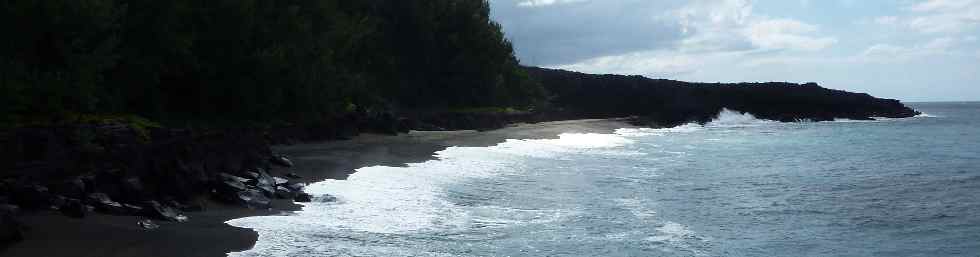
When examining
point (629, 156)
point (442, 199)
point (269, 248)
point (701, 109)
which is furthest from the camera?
point (701, 109)

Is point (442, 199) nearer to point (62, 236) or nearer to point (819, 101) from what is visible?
point (62, 236)

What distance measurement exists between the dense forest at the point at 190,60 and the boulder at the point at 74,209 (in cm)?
539

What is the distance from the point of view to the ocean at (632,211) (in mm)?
11953

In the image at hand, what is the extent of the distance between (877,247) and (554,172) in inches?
488

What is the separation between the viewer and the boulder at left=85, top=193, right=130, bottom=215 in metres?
12.9

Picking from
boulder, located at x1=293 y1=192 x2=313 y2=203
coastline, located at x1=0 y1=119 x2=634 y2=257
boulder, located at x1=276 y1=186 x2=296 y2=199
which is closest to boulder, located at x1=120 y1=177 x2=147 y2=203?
coastline, located at x1=0 y1=119 x2=634 y2=257

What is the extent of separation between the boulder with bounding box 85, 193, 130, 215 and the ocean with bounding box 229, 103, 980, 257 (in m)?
1.87

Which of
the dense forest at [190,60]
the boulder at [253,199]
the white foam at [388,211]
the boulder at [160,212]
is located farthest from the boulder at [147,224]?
the dense forest at [190,60]

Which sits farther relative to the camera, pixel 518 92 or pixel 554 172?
pixel 518 92

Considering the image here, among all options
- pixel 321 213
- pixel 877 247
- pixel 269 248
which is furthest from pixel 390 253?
pixel 877 247

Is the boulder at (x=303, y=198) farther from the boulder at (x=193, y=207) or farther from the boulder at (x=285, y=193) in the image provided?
the boulder at (x=193, y=207)

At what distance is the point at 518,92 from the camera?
7325cm

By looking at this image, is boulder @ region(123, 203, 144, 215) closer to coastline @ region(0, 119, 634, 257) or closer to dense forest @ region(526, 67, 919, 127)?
coastline @ region(0, 119, 634, 257)

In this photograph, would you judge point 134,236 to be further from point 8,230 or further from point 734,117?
point 734,117
